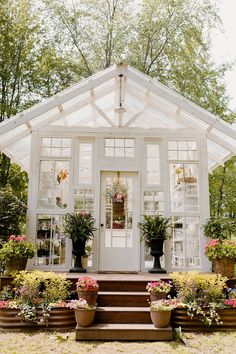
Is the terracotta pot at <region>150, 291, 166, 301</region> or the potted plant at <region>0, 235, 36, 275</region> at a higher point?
the potted plant at <region>0, 235, 36, 275</region>

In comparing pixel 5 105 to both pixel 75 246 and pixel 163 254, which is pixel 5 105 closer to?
pixel 75 246

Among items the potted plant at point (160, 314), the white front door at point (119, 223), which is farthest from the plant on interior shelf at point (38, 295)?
the white front door at point (119, 223)

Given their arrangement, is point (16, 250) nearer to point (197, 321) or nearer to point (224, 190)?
point (197, 321)

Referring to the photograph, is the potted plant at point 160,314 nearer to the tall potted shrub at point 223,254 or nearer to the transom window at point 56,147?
the tall potted shrub at point 223,254

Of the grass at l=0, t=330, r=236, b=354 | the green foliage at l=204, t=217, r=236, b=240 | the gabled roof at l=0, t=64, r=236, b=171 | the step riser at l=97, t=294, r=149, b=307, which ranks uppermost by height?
the gabled roof at l=0, t=64, r=236, b=171

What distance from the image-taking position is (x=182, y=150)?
7.09m

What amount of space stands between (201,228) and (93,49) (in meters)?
9.27

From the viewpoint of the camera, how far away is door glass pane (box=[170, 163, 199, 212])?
684cm

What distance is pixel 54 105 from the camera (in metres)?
5.67

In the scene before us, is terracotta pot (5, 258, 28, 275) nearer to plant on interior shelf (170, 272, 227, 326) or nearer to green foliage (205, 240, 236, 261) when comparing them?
plant on interior shelf (170, 272, 227, 326)

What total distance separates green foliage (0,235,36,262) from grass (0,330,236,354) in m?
1.37

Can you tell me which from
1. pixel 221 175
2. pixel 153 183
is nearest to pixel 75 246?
pixel 153 183

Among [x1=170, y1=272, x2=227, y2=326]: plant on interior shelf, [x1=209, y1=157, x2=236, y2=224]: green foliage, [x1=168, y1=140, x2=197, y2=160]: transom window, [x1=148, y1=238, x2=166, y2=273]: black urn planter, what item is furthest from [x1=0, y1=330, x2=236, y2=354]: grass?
[x1=209, y1=157, x2=236, y2=224]: green foliage

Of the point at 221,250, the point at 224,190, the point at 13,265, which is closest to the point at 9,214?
the point at 13,265
